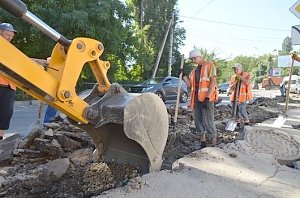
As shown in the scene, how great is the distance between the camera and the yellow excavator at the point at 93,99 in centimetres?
289

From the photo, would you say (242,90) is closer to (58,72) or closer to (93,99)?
(93,99)

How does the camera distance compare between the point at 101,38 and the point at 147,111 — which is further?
the point at 101,38

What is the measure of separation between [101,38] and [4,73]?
662 inches

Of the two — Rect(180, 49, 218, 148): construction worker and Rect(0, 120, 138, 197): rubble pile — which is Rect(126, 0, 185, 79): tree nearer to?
Rect(180, 49, 218, 148): construction worker

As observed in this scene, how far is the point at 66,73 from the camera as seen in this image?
318cm

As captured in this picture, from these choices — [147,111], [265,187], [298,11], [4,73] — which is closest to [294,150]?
[265,187]

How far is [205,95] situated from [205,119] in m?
0.43

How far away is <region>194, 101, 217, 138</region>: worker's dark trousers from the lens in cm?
620

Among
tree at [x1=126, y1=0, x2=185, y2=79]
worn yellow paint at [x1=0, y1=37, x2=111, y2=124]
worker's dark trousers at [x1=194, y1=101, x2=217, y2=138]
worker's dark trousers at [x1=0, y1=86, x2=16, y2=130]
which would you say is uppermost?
tree at [x1=126, y1=0, x2=185, y2=79]

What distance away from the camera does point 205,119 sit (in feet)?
20.4

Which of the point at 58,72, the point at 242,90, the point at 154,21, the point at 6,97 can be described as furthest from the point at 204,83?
the point at 154,21

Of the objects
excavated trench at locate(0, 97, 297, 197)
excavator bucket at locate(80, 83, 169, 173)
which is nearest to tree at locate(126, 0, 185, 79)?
excavated trench at locate(0, 97, 297, 197)

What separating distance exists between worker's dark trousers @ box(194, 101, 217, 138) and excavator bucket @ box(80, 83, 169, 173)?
2.55 metres

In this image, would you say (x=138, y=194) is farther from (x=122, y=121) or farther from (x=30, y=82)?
(x=30, y=82)
